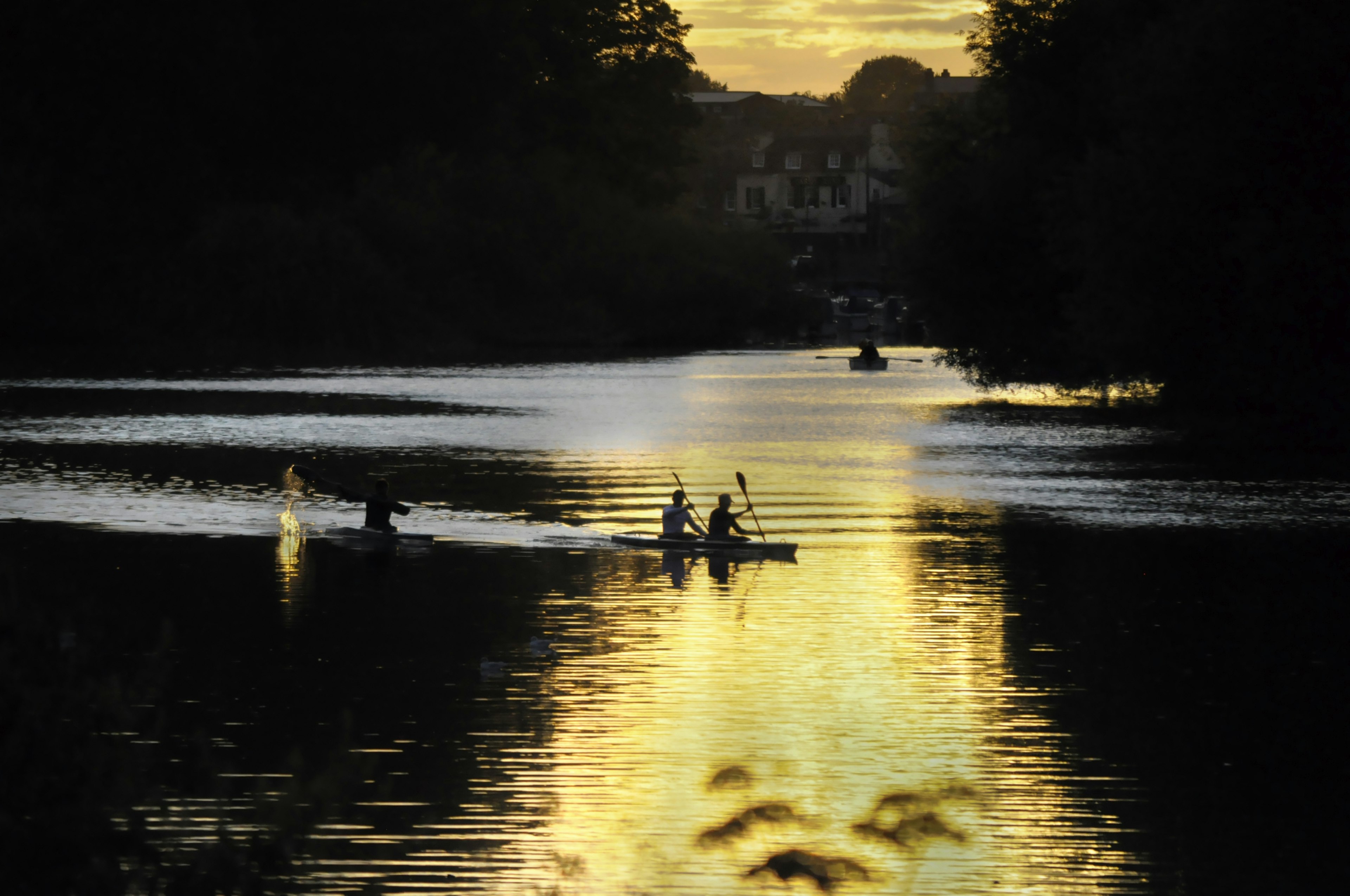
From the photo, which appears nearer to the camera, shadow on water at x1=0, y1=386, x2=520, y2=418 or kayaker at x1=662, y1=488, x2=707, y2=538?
kayaker at x1=662, y1=488, x2=707, y2=538

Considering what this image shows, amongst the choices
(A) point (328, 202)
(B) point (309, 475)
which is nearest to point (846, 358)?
(A) point (328, 202)

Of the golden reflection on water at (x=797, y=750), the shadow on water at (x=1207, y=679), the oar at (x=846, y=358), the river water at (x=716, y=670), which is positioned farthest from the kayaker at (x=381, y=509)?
the oar at (x=846, y=358)

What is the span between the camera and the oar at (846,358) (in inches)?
3295

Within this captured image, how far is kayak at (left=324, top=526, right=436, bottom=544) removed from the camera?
24.9 meters

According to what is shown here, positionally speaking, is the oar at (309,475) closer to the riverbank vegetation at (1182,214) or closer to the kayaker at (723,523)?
the kayaker at (723,523)

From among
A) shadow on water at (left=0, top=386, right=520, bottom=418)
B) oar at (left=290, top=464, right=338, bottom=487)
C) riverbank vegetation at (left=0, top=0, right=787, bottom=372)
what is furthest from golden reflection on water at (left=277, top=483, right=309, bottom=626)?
riverbank vegetation at (left=0, top=0, right=787, bottom=372)

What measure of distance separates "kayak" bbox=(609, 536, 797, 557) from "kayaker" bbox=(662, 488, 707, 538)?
0.20ft

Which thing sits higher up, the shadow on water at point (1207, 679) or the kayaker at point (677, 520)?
the kayaker at point (677, 520)

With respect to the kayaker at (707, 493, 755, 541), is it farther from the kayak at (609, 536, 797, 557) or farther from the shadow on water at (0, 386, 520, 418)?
the shadow on water at (0, 386, 520, 418)

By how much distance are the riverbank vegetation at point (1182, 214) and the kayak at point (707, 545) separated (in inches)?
699

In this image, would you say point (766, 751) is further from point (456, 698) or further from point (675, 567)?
point (675, 567)

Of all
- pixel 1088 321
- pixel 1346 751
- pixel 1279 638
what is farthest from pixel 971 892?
pixel 1088 321

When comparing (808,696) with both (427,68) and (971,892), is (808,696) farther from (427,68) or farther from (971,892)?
(427,68)

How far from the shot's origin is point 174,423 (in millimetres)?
45938
